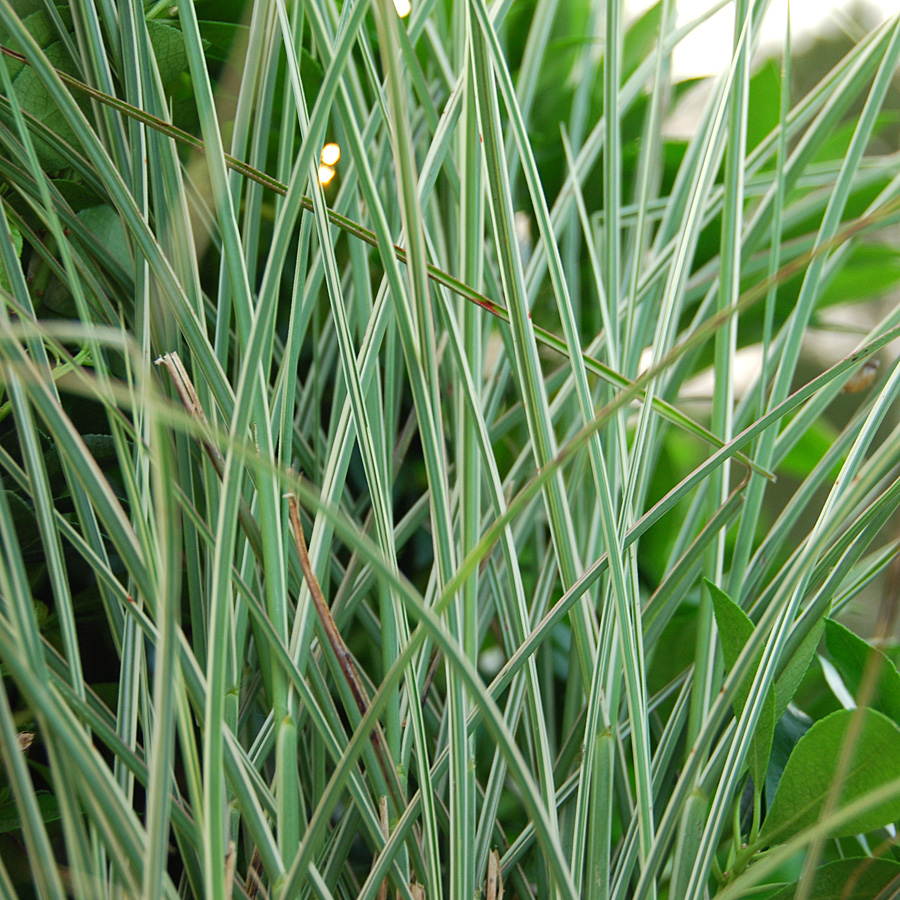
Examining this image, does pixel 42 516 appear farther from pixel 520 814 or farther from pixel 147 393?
pixel 520 814

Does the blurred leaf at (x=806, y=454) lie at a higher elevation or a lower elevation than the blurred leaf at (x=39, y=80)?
lower


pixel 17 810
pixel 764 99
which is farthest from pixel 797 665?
pixel 764 99

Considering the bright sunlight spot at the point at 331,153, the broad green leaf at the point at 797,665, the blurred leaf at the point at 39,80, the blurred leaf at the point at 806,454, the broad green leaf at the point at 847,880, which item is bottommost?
the broad green leaf at the point at 847,880

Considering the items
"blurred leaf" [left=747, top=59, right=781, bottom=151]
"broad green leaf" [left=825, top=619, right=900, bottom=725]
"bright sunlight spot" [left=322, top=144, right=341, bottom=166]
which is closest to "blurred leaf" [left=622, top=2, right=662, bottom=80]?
"blurred leaf" [left=747, top=59, right=781, bottom=151]

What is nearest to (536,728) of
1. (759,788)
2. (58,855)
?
(759,788)

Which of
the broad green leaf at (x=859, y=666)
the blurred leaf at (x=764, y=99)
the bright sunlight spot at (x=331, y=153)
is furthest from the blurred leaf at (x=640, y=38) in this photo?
the broad green leaf at (x=859, y=666)

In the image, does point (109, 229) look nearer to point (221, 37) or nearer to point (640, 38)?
point (221, 37)

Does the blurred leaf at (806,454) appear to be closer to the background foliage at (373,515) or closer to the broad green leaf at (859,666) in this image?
the background foliage at (373,515)
